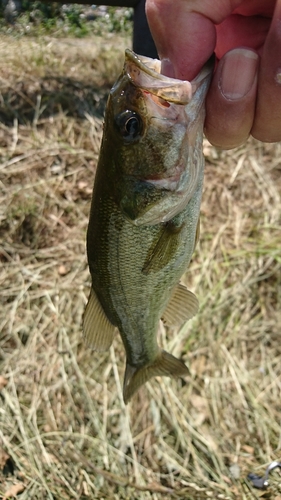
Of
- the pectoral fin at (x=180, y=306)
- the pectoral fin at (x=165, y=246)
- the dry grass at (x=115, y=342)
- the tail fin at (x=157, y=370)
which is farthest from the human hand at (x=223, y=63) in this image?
the dry grass at (x=115, y=342)

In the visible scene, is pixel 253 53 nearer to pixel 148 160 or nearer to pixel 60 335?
pixel 148 160

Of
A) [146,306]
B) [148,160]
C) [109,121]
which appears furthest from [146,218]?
[146,306]

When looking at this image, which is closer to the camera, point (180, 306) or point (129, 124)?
point (129, 124)

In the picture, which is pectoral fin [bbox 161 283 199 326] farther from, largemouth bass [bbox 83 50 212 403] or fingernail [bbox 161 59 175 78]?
fingernail [bbox 161 59 175 78]

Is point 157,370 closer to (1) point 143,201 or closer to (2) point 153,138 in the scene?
(1) point 143,201

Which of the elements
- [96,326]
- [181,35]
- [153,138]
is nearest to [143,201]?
[153,138]

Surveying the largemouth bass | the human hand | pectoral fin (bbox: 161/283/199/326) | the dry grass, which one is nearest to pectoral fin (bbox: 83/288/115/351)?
the largemouth bass

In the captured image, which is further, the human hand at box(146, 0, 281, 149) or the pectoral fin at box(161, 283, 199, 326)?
the pectoral fin at box(161, 283, 199, 326)
